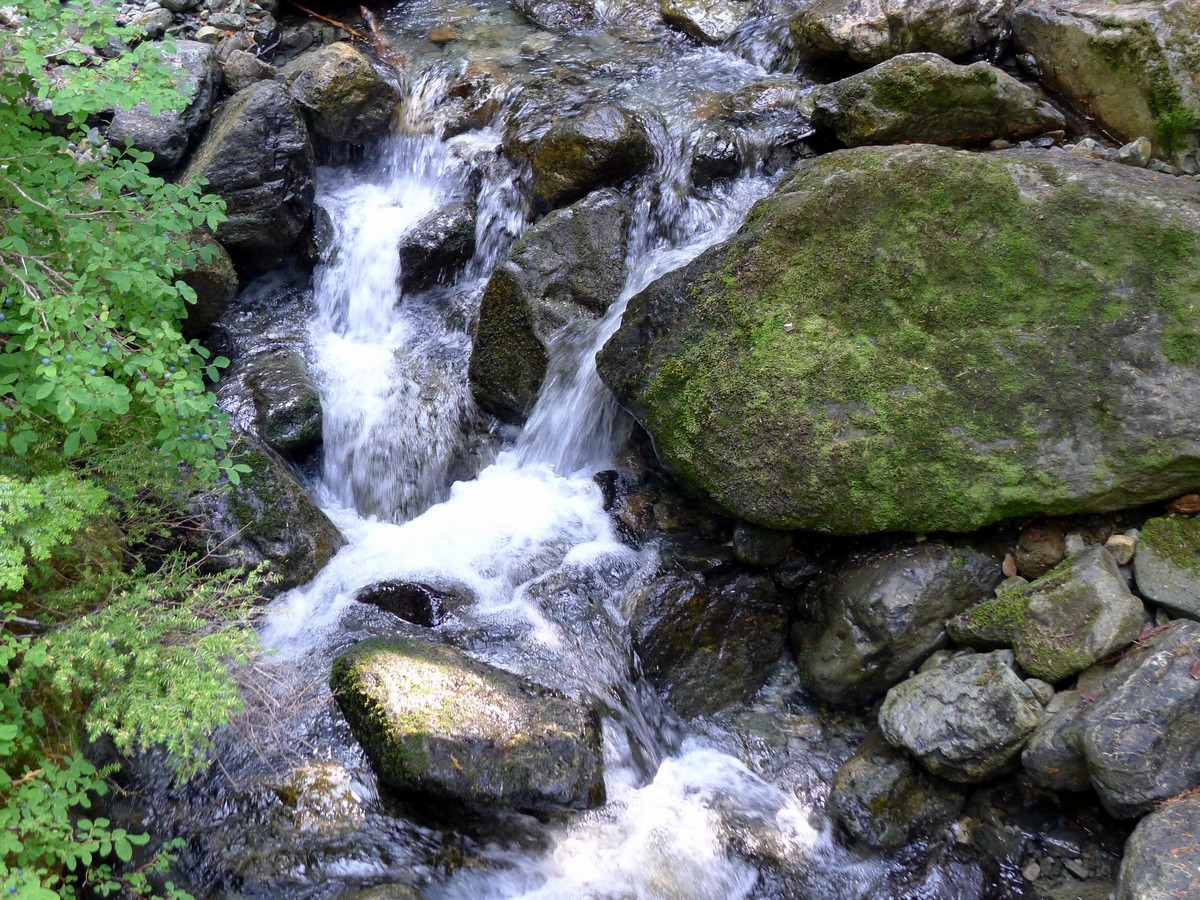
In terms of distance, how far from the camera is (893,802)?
12.7 ft

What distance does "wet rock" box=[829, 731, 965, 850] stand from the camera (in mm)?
3836

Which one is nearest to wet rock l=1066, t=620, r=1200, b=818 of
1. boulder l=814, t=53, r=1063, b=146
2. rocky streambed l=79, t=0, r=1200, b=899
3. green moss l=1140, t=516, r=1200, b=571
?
rocky streambed l=79, t=0, r=1200, b=899

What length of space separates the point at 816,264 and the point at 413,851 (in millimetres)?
3607

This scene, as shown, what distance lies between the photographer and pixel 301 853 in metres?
3.58

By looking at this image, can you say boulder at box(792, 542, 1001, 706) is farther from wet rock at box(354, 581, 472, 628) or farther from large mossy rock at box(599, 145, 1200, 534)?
wet rock at box(354, 581, 472, 628)

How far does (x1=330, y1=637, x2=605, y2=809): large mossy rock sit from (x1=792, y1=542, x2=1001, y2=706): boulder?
4.54 feet

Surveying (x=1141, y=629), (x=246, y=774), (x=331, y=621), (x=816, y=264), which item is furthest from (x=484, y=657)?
(x=1141, y=629)

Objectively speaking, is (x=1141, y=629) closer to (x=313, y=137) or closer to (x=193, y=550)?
(x=193, y=550)

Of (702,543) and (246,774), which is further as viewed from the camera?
(702,543)

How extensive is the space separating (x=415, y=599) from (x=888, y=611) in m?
2.71

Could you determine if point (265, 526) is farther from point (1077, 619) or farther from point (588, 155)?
point (1077, 619)

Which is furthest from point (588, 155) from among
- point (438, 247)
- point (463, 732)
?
point (463, 732)

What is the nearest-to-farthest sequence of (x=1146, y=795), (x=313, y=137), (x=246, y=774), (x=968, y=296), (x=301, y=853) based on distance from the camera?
(x=1146, y=795)
(x=301, y=853)
(x=246, y=774)
(x=968, y=296)
(x=313, y=137)

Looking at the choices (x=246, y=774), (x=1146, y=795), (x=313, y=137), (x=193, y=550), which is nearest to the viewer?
(x=1146, y=795)
